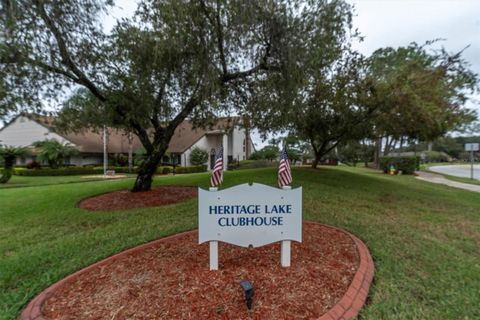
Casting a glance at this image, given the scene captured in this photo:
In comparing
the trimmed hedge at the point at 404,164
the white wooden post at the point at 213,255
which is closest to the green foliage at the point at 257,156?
Answer: the trimmed hedge at the point at 404,164

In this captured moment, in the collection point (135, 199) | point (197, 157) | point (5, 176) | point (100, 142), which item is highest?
point (100, 142)

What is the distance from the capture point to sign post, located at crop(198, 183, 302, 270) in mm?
3209

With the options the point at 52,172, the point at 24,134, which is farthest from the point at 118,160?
the point at 24,134

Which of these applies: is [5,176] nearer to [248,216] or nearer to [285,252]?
[248,216]

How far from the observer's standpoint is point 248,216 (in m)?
3.25

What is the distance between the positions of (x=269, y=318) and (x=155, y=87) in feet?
20.9

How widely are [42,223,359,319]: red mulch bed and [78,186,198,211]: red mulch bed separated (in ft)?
13.1

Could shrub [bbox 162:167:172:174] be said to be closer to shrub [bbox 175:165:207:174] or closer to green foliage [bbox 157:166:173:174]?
green foliage [bbox 157:166:173:174]

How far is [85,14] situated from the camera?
5.79m

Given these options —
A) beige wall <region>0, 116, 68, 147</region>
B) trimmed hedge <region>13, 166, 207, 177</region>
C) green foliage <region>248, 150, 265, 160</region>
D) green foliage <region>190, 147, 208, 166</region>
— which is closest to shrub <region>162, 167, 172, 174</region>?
trimmed hedge <region>13, 166, 207, 177</region>

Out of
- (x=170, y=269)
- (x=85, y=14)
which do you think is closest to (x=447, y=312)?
(x=170, y=269)

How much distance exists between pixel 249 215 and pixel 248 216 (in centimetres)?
2

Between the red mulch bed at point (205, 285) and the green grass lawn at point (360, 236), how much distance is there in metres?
0.48

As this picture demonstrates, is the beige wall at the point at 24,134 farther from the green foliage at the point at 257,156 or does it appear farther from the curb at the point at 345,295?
the curb at the point at 345,295
